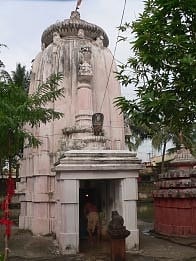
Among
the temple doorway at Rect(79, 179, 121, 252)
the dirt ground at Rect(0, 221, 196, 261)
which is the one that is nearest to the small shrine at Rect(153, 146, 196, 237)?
the dirt ground at Rect(0, 221, 196, 261)

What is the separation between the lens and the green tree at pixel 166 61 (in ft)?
17.6

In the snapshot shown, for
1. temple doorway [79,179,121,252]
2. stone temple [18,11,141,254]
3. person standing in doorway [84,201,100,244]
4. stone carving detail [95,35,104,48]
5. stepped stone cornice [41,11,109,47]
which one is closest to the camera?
stone temple [18,11,141,254]

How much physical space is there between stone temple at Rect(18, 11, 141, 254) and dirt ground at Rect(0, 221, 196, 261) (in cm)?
42

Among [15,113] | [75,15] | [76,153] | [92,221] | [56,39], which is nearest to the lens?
[15,113]

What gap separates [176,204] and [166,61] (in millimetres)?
9153

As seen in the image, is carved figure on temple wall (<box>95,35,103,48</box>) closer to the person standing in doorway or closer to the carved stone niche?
the carved stone niche

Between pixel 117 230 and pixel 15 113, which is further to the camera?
pixel 117 230

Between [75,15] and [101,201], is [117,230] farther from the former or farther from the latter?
[75,15]

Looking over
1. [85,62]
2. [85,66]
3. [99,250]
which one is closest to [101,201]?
[99,250]

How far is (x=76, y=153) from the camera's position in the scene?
437 inches

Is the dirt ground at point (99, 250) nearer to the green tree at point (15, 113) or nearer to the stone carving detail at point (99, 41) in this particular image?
the green tree at point (15, 113)

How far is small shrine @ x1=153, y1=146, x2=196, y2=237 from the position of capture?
1354cm

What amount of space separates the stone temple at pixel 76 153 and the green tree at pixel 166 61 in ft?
17.5

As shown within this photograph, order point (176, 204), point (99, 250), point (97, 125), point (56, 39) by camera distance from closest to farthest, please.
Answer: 1. point (99, 250)
2. point (97, 125)
3. point (176, 204)
4. point (56, 39)
